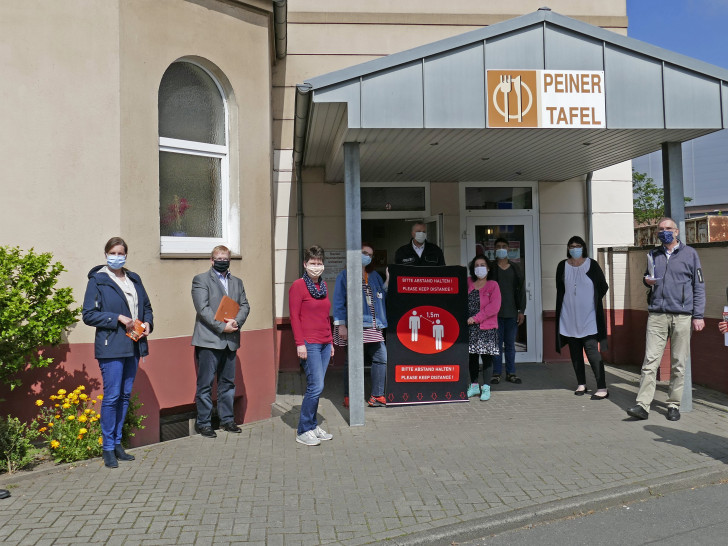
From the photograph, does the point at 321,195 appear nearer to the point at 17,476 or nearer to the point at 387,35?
the point at 387,35

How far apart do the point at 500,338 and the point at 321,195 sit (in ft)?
12.0

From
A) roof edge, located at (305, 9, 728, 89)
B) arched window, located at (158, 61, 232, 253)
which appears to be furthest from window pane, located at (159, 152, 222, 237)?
roof edge, located at (305, 9, 728, 89)

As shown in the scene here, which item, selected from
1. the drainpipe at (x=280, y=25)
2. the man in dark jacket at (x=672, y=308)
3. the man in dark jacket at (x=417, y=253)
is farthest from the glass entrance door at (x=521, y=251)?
the drainpipe at (x=280, y=25)

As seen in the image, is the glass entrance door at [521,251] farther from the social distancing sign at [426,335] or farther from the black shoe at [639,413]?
the black shoe at [639,413]

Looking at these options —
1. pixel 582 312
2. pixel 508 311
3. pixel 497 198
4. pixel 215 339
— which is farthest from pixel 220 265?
pixel 497 198

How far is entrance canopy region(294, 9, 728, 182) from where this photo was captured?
638cm

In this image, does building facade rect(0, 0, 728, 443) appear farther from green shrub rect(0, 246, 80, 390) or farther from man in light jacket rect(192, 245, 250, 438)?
green shrub rect(0, 246, 80, 390)

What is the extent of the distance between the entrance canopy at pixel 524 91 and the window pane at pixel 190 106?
109 cm

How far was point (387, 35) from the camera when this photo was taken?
1069 centimetres

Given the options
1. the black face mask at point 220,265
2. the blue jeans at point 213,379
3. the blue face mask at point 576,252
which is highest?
the blue face mask at point 576,252

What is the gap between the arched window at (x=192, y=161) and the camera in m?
7.20

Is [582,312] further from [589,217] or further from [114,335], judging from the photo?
[114,335]

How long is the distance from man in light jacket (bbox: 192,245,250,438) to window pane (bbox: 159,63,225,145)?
1.59 meters

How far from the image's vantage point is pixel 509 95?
6598 mm
